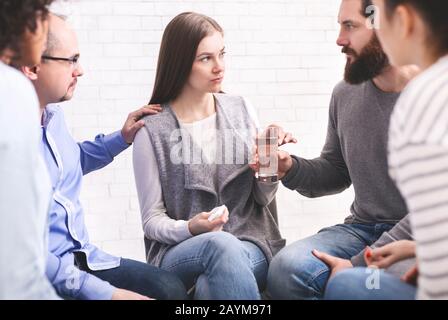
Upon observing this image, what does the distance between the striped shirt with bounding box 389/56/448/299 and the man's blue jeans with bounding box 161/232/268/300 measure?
0.60 meters

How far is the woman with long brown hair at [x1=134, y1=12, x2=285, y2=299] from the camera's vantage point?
172 cm

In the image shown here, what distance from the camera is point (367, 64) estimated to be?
67.6 inches

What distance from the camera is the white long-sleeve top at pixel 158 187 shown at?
1.68 meters

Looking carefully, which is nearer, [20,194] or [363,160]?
[20,194]

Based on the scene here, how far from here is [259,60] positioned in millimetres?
3229

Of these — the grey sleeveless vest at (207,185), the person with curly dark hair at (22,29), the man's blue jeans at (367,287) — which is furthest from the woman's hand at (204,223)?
the person with curly dark hair at (22,29)

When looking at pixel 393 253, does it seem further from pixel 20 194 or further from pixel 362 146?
pixel 20 194

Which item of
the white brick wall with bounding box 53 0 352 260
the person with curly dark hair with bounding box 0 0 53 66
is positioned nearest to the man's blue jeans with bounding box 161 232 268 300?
the person with curly dark hair with bounding box 0 0 53 66

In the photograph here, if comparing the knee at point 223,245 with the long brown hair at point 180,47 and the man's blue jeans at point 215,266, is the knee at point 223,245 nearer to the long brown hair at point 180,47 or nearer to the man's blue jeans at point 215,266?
the man's blue jeans at point 215,266

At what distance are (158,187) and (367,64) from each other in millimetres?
704

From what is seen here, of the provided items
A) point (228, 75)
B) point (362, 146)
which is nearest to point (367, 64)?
point (362, 146)

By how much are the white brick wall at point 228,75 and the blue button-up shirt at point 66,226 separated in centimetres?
131

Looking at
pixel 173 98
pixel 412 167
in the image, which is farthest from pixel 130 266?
pixel 412 167
